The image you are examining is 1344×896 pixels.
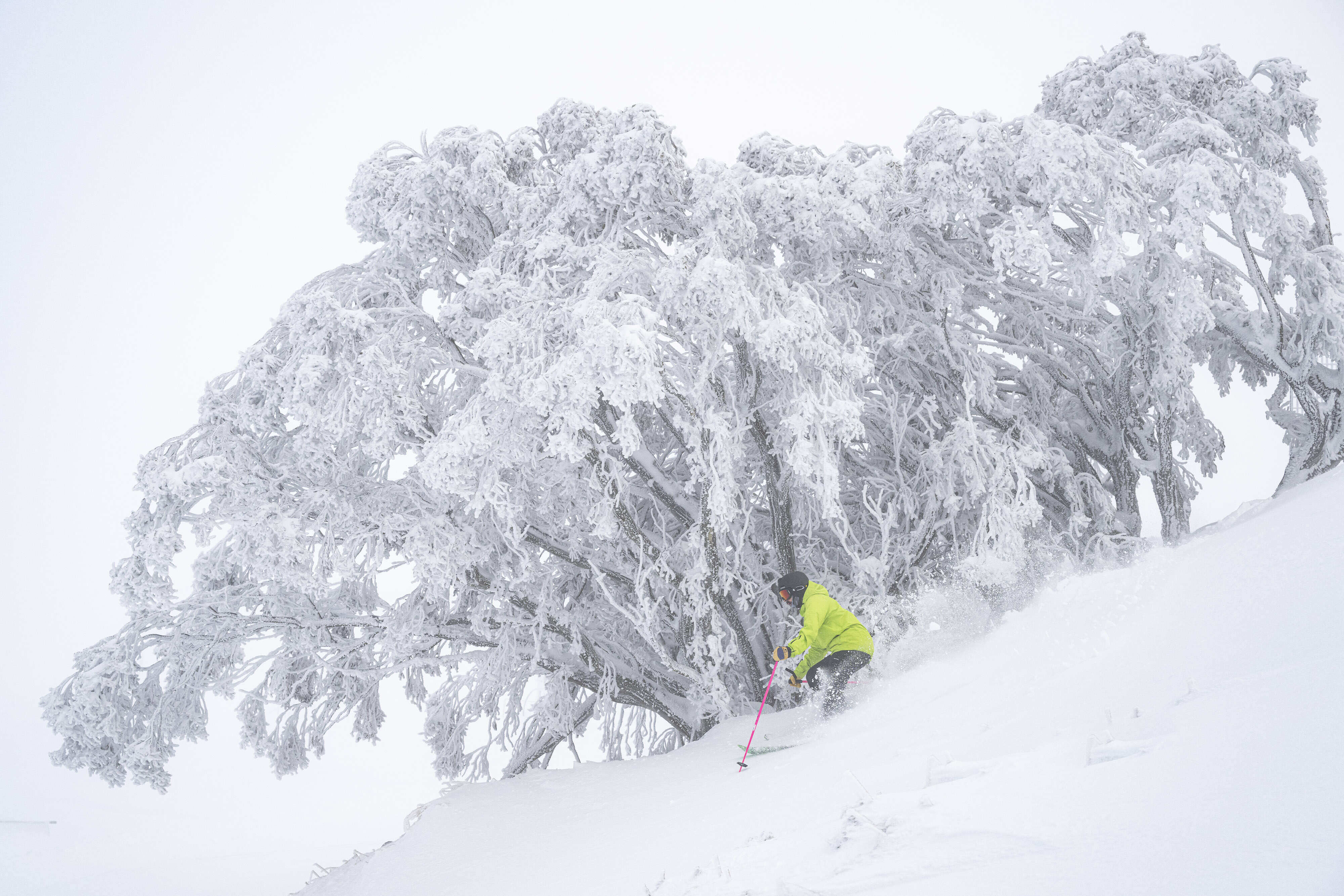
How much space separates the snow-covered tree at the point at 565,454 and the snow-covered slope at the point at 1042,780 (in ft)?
6.53

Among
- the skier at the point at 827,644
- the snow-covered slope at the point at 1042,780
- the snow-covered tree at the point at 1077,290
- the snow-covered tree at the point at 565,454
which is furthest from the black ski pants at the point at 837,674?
the snow-covered tree at the point at 1077,290

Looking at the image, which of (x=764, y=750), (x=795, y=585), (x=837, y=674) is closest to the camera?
(x=764, y=750)

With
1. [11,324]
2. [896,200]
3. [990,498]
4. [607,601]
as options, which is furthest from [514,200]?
[11,324]

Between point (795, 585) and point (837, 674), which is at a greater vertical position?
point (795, 585)

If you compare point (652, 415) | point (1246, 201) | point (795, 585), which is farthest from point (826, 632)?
point (1246, 201)

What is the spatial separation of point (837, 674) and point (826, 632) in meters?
0.35

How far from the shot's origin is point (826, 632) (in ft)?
23.7

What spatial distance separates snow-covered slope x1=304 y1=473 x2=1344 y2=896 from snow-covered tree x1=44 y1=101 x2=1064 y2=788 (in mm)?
Answer: 1989

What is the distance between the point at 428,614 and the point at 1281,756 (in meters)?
8.36

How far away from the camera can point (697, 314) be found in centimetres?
762

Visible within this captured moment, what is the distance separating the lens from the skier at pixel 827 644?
23.3ft

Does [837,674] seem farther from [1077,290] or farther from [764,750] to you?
[1077,290]

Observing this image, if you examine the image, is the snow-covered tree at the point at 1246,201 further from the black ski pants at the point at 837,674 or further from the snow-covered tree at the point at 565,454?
the black ski pants at the point at 837,674

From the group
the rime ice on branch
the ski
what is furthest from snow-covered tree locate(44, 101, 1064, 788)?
the ski
